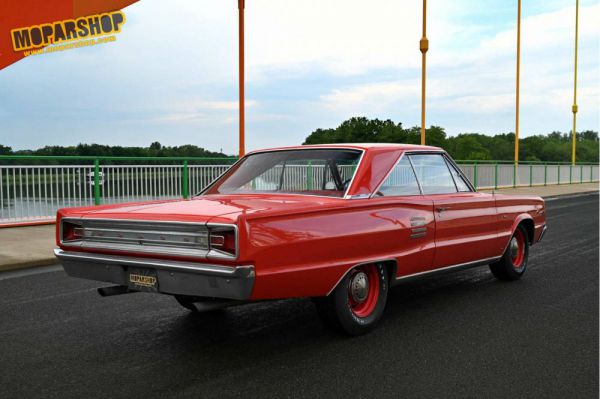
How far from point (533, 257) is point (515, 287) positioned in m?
2.32

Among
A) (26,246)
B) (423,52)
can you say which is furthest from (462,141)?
(26,246)

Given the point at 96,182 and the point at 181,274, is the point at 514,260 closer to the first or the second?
the point at 181,274

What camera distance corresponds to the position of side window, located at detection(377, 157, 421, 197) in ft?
17.0

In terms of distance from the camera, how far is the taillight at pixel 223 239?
394cm

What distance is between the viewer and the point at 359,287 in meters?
4.87

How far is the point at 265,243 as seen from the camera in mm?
4020

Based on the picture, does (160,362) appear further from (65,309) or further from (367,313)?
(65,309)

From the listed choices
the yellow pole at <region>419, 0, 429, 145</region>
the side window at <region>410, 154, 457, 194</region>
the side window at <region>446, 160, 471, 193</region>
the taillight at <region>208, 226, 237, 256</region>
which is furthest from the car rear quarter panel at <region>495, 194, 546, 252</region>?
the yellow pole at <region>419, 0, 429, 145</region>

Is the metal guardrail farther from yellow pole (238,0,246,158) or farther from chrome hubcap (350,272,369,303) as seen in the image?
chrome hubcap (350,272,369,303)

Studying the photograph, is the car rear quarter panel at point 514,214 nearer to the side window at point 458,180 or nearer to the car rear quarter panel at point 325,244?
the side window at point 458,180

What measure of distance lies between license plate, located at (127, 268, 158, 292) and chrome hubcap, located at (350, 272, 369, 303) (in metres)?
1.51

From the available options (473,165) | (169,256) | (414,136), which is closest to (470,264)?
(169,256)

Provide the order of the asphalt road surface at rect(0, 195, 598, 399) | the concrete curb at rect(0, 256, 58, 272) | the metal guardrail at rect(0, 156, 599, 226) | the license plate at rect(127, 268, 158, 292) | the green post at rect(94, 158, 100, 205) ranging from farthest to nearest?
the green post at rect(94, 158, 100, 205) → the metal guardrail at rect(0, 156, 599, 226) → the concrete curb at rect(0, 256, 58, 272) → the license plate at rect(127, 268, 158, 292) → the asphalt road surface at rect(0, 195, 598, 399)

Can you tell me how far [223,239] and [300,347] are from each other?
1151mm
